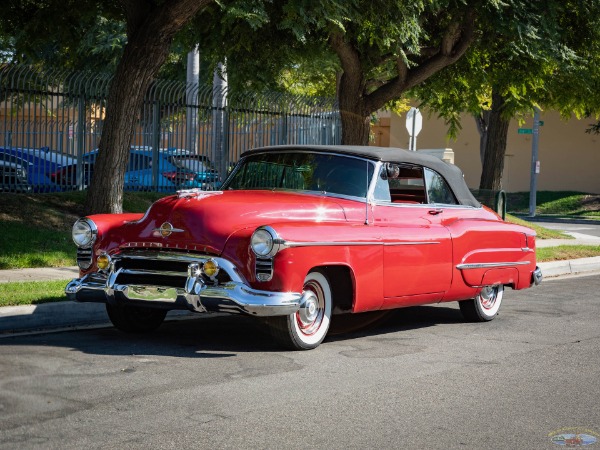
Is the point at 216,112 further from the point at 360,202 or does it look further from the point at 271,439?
the point at 271,439

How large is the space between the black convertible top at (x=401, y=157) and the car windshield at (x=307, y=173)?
2.1 inches

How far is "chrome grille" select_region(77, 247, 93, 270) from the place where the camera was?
832 centimetres

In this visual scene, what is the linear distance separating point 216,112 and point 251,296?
13.4 metres

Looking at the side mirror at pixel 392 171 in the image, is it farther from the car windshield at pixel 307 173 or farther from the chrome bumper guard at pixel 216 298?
the chrome bumper guard at pixel 216 298

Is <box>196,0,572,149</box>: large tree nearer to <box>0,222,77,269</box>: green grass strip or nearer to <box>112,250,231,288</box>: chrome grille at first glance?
<box>0,222,77,269</box>: green grass strip

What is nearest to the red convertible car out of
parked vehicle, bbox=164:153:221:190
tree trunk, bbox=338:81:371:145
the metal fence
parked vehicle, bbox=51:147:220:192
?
the metal fence

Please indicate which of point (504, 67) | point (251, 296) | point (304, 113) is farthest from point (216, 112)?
point (251, 296)

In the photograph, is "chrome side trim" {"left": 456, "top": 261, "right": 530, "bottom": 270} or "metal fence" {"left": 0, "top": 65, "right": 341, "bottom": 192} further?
"metal fence" {"left": 0, "top": 65, "right": 341, "bottom": 192}

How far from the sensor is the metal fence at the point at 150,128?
56.9ft

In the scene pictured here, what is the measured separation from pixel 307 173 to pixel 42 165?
9.93 metres

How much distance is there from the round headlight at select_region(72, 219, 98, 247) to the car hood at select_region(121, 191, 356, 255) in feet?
1.16

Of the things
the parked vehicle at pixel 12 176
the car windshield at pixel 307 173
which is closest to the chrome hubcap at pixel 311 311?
the car windshield at pixel 307 173

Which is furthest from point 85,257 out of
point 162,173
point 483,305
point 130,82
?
point 162,173

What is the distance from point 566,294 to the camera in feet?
42.4
